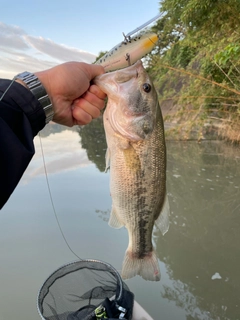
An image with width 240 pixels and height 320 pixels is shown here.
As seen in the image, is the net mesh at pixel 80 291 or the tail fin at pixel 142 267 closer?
the tail fin at pixel 142 267

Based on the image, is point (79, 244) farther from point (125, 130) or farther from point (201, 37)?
point (201, 37)

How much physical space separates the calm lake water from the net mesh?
751 millimetres

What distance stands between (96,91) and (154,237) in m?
3.39

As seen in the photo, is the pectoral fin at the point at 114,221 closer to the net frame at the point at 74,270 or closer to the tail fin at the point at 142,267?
the tail fin at the point at 142,267

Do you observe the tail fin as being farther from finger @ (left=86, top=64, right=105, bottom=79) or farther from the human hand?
finger @ (left=86, top=64, right=105, bottom=79)

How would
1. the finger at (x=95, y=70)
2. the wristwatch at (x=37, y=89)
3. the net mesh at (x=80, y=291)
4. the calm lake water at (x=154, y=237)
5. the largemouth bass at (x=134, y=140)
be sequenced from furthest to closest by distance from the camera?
the calm lake water at (x=154, y=237)
the net mesh at (x=80, y=291)
the finger at (x=95, y=70)
the largemouth bass at (x=134, y=140)
the wristwatch at (x=37, y=89)

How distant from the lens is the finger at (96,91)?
5.82 ft

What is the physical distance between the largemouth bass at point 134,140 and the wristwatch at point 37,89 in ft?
0.99

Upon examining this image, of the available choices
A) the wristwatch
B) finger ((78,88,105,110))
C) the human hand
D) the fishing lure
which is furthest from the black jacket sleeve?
the fishing lure

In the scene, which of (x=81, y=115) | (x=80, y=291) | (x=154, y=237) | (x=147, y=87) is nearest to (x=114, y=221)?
(x=81, y=115)

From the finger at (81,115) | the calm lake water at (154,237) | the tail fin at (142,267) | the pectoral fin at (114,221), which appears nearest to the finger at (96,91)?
the finger at (81,115)

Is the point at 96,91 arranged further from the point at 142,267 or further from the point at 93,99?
the point at 142,267

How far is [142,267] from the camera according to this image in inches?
71.6

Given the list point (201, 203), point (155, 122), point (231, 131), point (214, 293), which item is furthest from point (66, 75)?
point (231, 131)
